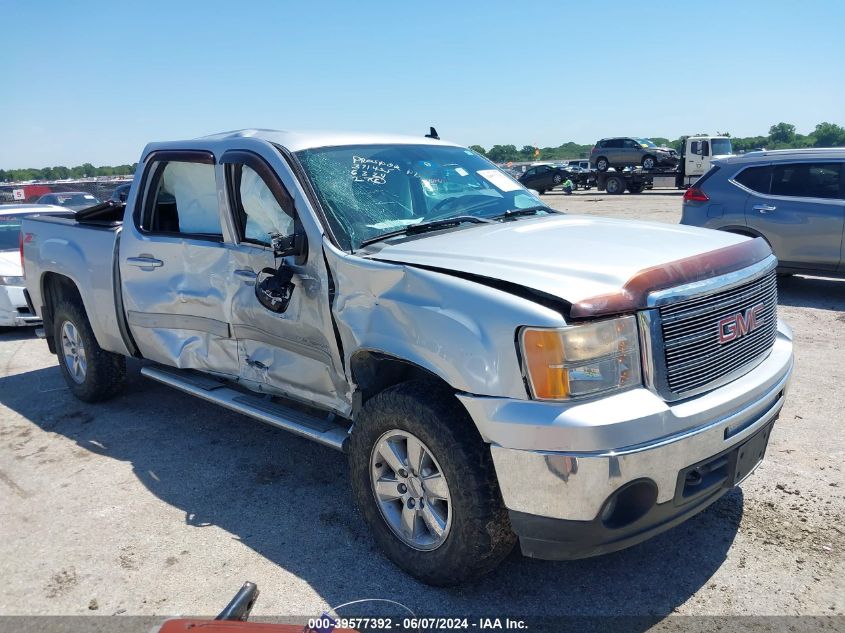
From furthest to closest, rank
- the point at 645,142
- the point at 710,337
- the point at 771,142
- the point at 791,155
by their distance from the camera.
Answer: the point at 771,142
the point at 645,142
the point at 791,155
the point at 710,337

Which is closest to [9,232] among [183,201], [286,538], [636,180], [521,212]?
[183,201]

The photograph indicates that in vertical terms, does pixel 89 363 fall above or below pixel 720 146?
below

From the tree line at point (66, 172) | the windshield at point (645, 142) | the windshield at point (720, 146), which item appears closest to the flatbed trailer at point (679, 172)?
the windshield at point (720, 146)

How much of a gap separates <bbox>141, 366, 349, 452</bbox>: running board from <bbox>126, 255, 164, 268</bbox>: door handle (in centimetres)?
75

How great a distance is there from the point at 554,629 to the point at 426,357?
3.85ft

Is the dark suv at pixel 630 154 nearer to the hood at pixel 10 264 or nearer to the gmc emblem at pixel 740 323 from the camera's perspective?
the hood at pixel 10 264

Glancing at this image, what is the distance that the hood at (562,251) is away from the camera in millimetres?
2703

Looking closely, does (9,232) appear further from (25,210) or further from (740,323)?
(740,323)

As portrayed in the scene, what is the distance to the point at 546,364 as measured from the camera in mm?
2545

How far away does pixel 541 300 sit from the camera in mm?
2631

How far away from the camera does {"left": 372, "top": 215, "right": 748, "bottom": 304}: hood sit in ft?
8.87

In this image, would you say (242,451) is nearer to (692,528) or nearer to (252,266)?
(252,266)

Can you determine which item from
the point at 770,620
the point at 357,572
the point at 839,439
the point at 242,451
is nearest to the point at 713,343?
the point at 770,620

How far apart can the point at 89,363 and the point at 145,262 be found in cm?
134
